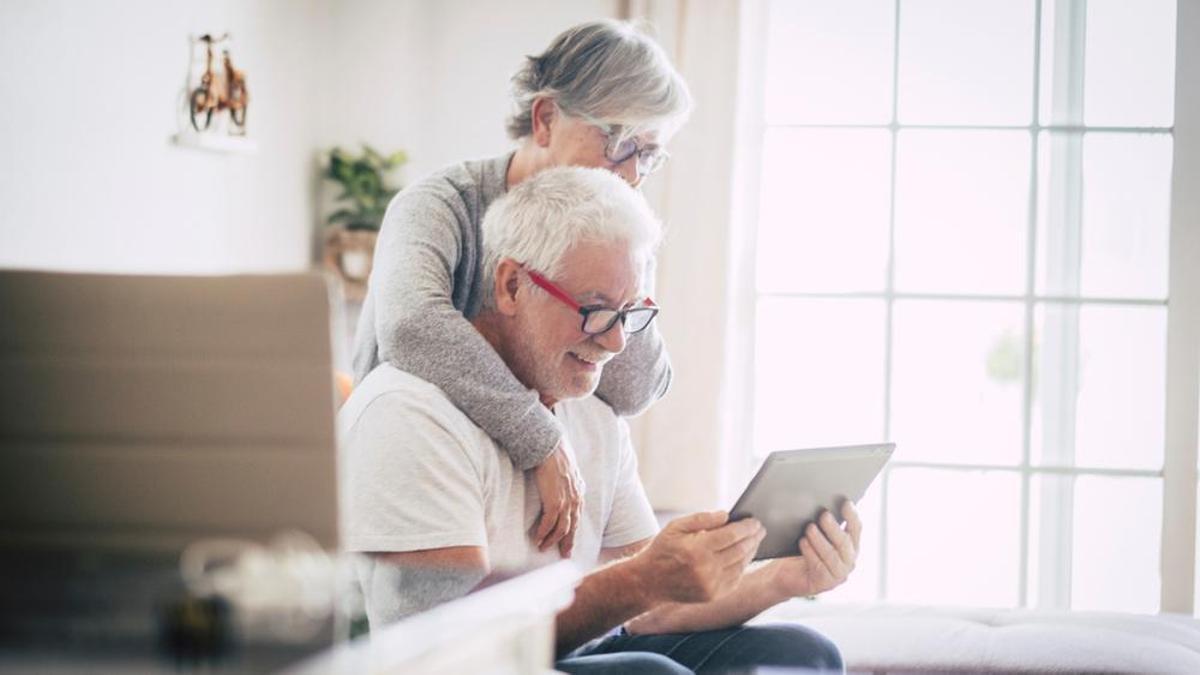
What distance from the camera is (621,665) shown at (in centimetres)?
167

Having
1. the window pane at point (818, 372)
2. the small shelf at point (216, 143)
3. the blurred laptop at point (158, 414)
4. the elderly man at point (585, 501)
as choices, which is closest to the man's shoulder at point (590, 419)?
the elderly man at point (585, 501)

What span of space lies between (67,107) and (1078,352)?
312cm

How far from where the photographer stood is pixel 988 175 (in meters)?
4.59

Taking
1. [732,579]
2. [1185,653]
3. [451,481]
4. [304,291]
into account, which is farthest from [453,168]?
[1185,653]

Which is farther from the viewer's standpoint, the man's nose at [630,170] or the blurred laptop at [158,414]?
the man's nose at [630,170]

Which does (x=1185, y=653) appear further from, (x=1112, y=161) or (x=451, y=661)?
(x=1112, y=161)

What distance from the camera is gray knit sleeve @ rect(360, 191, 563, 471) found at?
180 cm

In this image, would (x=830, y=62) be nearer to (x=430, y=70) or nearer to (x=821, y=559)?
(x=430, y=70)

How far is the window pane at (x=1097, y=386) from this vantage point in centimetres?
441

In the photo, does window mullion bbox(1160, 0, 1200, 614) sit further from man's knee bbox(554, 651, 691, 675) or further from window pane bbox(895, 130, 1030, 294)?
man's knee bbox(554, 651, 691, 675)

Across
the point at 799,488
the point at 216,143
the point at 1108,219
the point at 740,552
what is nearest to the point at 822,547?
the point at 799,488

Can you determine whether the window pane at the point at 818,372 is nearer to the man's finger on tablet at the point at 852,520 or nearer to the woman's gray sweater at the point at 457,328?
the woman's gray sweater at the point at 457,328

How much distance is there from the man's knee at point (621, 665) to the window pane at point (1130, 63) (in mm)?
3387

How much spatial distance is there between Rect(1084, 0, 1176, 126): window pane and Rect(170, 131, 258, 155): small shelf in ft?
8.73
